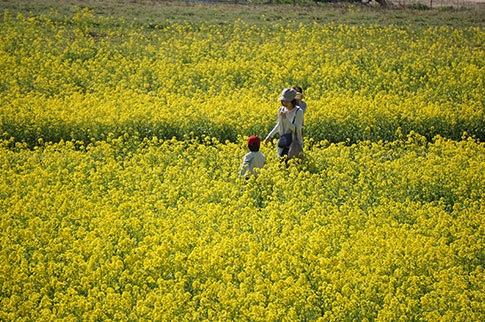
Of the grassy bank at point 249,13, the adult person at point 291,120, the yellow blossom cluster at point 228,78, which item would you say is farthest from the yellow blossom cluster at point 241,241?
the grassy bank at point 249,13

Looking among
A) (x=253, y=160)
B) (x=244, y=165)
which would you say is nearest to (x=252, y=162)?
(x=253, y=160)

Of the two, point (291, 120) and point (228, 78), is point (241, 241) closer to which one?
point (291, 120)

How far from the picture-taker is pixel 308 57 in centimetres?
1959

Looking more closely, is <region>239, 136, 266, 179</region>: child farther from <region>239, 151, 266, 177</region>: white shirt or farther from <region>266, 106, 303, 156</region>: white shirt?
<region>266, 106, 303, 156</region>: white shirt

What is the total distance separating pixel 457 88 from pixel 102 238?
13.5m

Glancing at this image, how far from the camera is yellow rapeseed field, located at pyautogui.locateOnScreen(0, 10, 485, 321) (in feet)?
18.7

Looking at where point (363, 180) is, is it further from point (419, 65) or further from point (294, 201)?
point (419, 65)

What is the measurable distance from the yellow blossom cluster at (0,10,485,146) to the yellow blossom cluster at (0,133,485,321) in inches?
110

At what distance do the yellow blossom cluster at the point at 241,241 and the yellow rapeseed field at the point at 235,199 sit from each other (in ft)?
0.11

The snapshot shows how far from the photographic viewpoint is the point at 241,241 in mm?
6910

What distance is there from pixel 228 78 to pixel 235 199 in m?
9.81

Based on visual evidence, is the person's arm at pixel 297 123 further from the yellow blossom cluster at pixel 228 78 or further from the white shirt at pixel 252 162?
the yellow blossom cluster at pixel 228 78

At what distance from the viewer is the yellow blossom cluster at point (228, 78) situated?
13.0 metres

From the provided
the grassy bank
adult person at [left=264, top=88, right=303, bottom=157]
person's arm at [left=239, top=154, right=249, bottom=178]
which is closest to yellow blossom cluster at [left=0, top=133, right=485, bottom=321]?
person's arm at [left=239, top=154, right=249, bottom=178]
